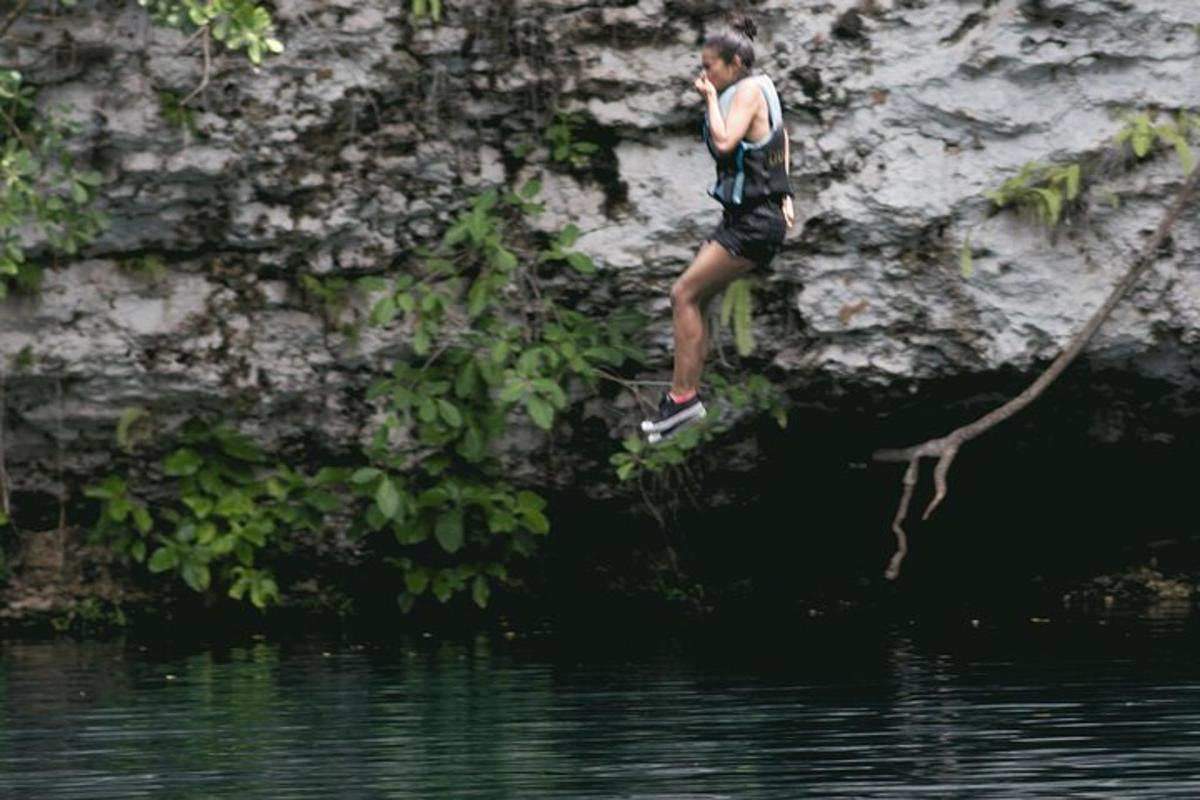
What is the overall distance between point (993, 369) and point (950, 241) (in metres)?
0.72

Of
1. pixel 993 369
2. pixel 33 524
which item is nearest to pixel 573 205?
pixel 993 369

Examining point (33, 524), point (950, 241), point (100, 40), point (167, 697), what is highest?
point (100, 40)

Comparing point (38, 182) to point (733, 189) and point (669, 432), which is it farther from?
point (733, 189)

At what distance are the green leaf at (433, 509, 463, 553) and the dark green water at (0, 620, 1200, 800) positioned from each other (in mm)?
548

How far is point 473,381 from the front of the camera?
46.2ft

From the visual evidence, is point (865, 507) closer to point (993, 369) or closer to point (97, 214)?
point (993, 369)

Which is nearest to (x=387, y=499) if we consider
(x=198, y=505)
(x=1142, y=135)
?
(x=198, y=505)

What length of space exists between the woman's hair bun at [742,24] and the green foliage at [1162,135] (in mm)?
2248

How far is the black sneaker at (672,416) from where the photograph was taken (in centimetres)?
1312

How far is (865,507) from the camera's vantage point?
15336mm

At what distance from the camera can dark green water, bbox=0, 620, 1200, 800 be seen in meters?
8.95

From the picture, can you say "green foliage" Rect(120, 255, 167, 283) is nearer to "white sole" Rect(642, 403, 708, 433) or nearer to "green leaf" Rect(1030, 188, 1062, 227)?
"white sole" Rect(642, 403, 708, 433)

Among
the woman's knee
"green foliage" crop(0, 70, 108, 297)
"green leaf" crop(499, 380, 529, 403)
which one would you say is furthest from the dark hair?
"green foliage" crop(0, 70, 108, 297)

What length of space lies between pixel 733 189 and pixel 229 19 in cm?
267
